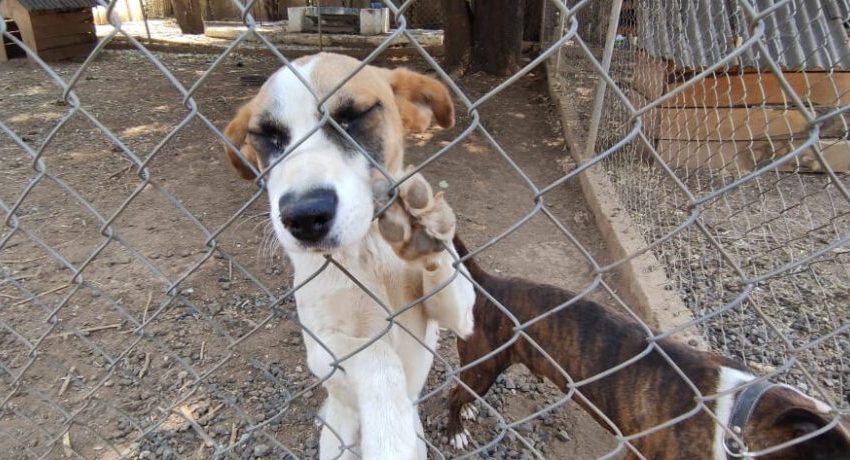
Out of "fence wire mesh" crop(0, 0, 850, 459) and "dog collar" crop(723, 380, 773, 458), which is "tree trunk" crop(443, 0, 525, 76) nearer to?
"fence wire mesh" crop(0, 0, 850, 459)

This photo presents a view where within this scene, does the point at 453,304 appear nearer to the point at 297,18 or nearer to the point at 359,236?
the point at 359,236

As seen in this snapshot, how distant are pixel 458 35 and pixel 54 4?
6647mm

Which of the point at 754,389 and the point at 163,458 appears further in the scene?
the point at 163,458

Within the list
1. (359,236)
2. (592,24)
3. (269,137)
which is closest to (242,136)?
(269,137)

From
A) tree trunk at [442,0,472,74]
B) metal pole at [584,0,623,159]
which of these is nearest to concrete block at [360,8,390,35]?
tree trunk at [442,0,472,74]

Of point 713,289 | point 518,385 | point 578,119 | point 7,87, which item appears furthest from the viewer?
point 7,87

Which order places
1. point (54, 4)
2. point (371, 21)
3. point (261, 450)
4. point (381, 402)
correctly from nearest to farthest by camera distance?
point (381, 402) → point (261, 450) → point (54, 4) → point (371, 21)

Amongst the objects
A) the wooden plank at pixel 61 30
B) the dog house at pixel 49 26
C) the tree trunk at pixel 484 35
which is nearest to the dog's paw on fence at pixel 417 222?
the tree trunk at pixel 484 35

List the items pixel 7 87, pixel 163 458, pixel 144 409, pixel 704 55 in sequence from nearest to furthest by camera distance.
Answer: pixel 163 458 → pixel 144 409 → pixel 704 55 → pixel 7 87

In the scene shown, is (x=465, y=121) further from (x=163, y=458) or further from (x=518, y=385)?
(x=163, y=458)

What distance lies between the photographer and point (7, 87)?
7410 millimetres

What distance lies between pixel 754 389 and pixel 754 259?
194 centimetres

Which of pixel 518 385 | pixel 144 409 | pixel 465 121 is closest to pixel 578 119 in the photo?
pixel 465 121

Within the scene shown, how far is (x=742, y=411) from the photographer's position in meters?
1.72
